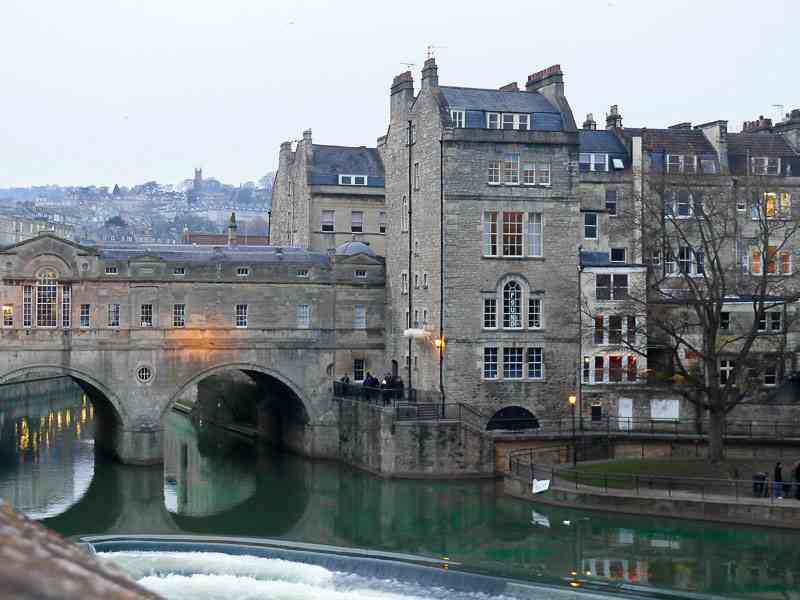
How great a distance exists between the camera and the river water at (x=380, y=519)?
3378 cm

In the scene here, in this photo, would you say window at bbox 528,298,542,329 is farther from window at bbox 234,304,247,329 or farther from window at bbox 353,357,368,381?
window at bbox 234,304,247,329

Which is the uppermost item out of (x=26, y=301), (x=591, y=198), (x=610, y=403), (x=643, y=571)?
(x=591, y=198)

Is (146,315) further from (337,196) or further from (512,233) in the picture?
(337,196)

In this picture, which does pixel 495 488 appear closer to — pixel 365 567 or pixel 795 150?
pixel 365 567

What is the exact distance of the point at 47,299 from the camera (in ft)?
171

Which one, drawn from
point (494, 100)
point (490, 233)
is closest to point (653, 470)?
point (490, 233)

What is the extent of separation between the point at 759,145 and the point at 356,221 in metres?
23.3

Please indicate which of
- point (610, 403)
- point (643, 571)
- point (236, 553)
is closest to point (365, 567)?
point (236, 553)

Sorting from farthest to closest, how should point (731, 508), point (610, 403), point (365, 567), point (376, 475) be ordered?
1. point (610, 403)
2. point (376, 475)
3. point (731, 508)
4. point (365, 567)

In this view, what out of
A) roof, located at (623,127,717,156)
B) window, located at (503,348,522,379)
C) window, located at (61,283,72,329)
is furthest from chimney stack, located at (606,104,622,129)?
window, located at (61,283,72,329)

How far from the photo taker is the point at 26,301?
170 ft

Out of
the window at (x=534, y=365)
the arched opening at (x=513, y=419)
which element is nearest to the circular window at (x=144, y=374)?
the arched opening at (x=513, y=419)

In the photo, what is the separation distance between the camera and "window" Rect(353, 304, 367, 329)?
57.3 m

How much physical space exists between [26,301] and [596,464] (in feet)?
82.5
